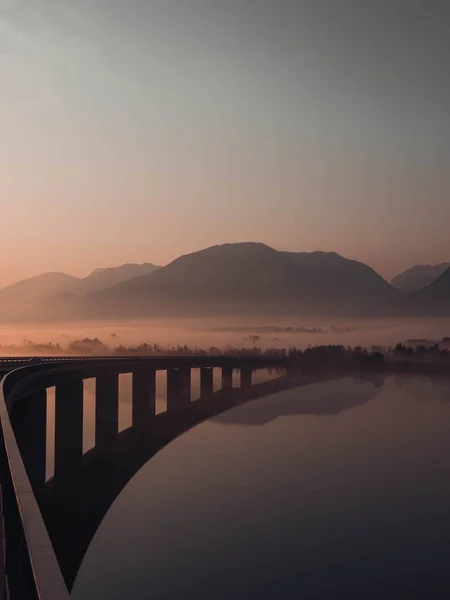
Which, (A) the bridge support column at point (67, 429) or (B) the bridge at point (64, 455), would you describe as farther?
(A) the bridge support column at point (67, 429)

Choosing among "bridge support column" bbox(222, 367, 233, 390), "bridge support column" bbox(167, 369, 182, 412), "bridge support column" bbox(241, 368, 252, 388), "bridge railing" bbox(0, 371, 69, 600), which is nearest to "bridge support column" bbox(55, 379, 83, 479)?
"bridge railing" bbox(0, 371, 69, 600)

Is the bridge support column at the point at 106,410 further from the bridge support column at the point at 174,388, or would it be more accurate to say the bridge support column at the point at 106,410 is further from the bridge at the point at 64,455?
the bridge support column at the point at 174,388

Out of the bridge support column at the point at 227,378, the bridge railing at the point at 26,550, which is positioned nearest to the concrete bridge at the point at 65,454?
the bridge railing at the point at 26,550

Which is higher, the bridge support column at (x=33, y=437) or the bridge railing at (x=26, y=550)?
the bridge railing at (x=26, y=550)

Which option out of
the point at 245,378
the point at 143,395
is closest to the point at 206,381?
the point at 245,378

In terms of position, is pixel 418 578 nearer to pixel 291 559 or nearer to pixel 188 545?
pixel 291 559

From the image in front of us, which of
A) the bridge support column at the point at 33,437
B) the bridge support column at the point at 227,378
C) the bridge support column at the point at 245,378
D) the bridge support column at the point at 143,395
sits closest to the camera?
the bridge support column at the point at 33,437

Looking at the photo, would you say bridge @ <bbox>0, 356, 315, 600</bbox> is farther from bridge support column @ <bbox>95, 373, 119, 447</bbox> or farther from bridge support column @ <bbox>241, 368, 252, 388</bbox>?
bridge support column @ <bbox>241, 368, 252, 388</bbox>

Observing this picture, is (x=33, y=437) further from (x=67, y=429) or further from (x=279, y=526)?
(x=279, y=526)
